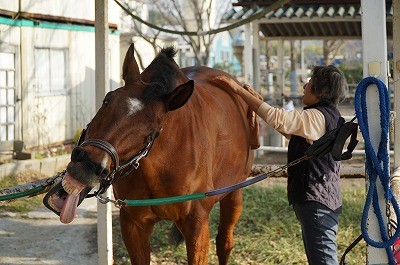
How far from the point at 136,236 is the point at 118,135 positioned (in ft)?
3.55

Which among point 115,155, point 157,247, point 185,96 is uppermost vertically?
point 185,96

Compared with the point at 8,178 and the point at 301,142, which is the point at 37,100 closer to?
the point at 8,178

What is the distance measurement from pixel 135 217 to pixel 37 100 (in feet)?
30.2

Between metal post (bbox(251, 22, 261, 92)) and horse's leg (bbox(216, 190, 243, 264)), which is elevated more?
metal post (bbox(251, 22, 261, 92))

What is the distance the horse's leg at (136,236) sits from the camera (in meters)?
4.33

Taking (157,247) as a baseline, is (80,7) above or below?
above

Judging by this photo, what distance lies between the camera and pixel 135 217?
167 inches

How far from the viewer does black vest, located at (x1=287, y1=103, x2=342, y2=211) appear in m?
4.17

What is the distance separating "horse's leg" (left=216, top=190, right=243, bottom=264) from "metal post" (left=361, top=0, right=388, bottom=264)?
7.51ft

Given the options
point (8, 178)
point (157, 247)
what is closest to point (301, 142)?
point (157, 247)

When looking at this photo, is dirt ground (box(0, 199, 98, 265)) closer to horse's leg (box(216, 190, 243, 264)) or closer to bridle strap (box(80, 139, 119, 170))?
horse's leg (box(216, 190, 243, 264))

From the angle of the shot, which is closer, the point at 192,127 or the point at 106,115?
the point at 106,115

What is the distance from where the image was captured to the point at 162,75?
12.8 ft

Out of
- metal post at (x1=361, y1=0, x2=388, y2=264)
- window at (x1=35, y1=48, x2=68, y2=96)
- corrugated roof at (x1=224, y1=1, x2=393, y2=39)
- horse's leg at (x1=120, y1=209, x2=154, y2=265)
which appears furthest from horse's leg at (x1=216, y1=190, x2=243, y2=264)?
window at (x1=35, y1=48, x2=68, y2=96)
